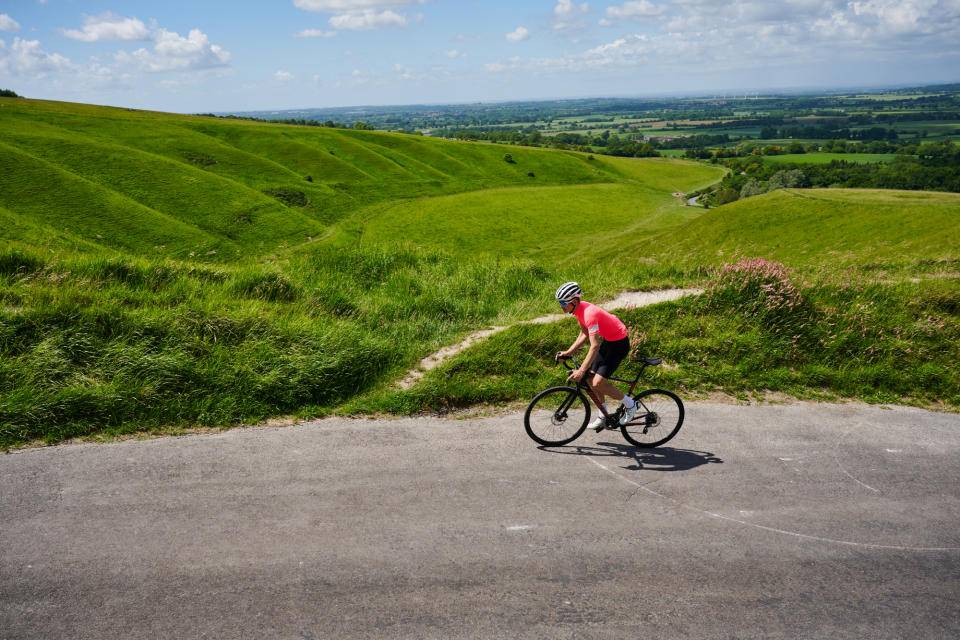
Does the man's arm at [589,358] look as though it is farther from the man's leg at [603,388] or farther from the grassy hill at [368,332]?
the grassy hill at [368,332]

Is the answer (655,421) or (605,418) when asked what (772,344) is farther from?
(605,418)

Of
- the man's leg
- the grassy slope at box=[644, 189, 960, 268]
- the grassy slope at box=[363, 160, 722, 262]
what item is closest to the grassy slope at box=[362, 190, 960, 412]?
the man's leg

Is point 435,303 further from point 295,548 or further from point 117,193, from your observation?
point 117,193

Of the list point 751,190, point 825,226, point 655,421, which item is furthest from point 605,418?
point 751,190

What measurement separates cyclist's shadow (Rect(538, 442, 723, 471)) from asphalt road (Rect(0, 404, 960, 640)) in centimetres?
4

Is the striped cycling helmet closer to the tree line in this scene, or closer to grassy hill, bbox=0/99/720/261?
grassy hill, bbox=0/99/720/261

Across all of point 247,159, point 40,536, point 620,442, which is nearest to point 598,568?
point 620,442

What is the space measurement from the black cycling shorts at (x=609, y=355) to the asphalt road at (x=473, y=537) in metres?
1.19

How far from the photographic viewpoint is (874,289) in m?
12.4

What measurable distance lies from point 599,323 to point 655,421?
5.82 ft

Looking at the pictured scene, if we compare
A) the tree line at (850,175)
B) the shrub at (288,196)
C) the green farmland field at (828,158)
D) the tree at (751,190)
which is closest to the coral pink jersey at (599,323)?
the shrub at (288,196)

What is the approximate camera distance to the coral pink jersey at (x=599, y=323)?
7215 millimetres

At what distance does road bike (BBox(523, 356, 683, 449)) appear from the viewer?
7709 mm

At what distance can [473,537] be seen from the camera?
5.65 m
